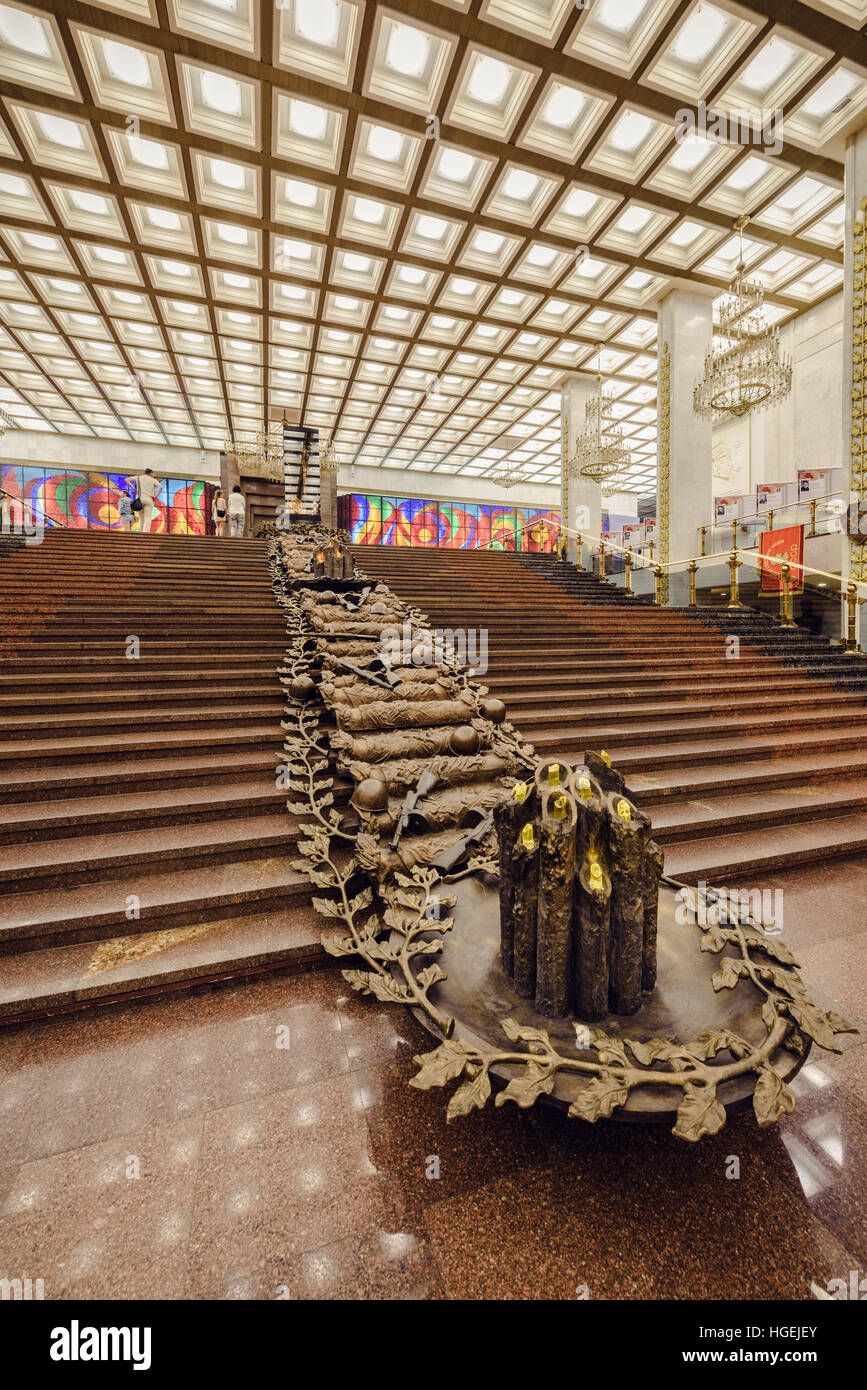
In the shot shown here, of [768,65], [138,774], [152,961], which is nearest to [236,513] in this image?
[768,65]

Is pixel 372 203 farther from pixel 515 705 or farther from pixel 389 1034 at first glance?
pixel 389 1034

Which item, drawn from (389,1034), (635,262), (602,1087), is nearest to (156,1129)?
(389,1034)

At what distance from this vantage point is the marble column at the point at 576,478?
43.6ft

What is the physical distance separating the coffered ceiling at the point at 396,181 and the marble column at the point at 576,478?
2.00 feet

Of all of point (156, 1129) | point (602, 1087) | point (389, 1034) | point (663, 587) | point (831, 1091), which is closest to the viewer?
point (602, 1087)

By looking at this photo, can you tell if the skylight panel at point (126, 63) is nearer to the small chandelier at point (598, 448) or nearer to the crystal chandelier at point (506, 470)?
the small chandelier at point (598, 448)

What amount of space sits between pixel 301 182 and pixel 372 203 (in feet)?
3.78

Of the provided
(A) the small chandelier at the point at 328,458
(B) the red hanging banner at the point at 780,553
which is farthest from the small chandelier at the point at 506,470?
(B) the red hanging banner at the point at 780,553

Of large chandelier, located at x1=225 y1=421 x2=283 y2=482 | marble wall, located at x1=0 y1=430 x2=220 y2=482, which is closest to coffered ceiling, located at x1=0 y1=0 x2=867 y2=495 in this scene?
large chandelier, located at x1=225 y1=421 x2=283 y2=482

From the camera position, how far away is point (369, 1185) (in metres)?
1.31

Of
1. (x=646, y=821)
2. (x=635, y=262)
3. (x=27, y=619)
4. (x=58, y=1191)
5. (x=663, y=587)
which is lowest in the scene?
(x=58, y=1191)

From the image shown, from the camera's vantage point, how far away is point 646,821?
148 cm

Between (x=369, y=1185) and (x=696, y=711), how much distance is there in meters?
4.40

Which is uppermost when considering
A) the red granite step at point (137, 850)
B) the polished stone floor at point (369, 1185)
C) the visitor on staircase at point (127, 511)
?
the visitor on staircase at point (127, 511)
